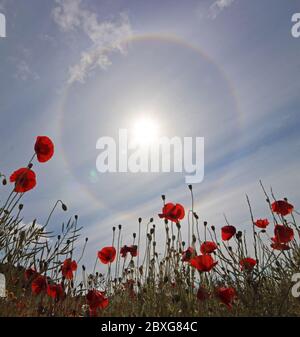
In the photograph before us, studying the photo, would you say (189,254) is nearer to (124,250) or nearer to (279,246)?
(279,246)

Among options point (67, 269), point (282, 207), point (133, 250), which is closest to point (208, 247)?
point (282, 207)

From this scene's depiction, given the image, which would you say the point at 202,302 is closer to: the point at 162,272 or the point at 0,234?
the point at 162,272

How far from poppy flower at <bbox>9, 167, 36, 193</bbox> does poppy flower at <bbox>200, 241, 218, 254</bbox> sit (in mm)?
1724

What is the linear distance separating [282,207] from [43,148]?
7.99ft

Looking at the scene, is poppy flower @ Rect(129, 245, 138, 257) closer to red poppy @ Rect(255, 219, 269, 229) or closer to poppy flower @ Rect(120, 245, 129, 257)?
poppy flower @ Rect(120, 245, 129, 257)

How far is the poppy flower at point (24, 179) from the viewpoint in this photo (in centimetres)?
311

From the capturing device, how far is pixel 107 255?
4.20 m

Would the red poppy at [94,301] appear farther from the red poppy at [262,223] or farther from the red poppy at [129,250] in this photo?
the red poppy at [262,223]

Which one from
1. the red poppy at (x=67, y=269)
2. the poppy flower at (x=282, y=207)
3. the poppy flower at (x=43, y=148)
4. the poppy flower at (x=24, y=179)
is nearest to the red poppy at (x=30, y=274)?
the red poppy at (x=67, y=269)

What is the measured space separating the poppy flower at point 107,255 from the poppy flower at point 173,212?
2.58 ft

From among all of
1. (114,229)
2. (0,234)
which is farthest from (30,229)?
(114,229)

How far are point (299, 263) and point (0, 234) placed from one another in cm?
269

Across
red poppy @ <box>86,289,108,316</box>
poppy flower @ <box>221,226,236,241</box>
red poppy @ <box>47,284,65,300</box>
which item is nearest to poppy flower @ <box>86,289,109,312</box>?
red poppy @ <box>86,289,108,316</box>
